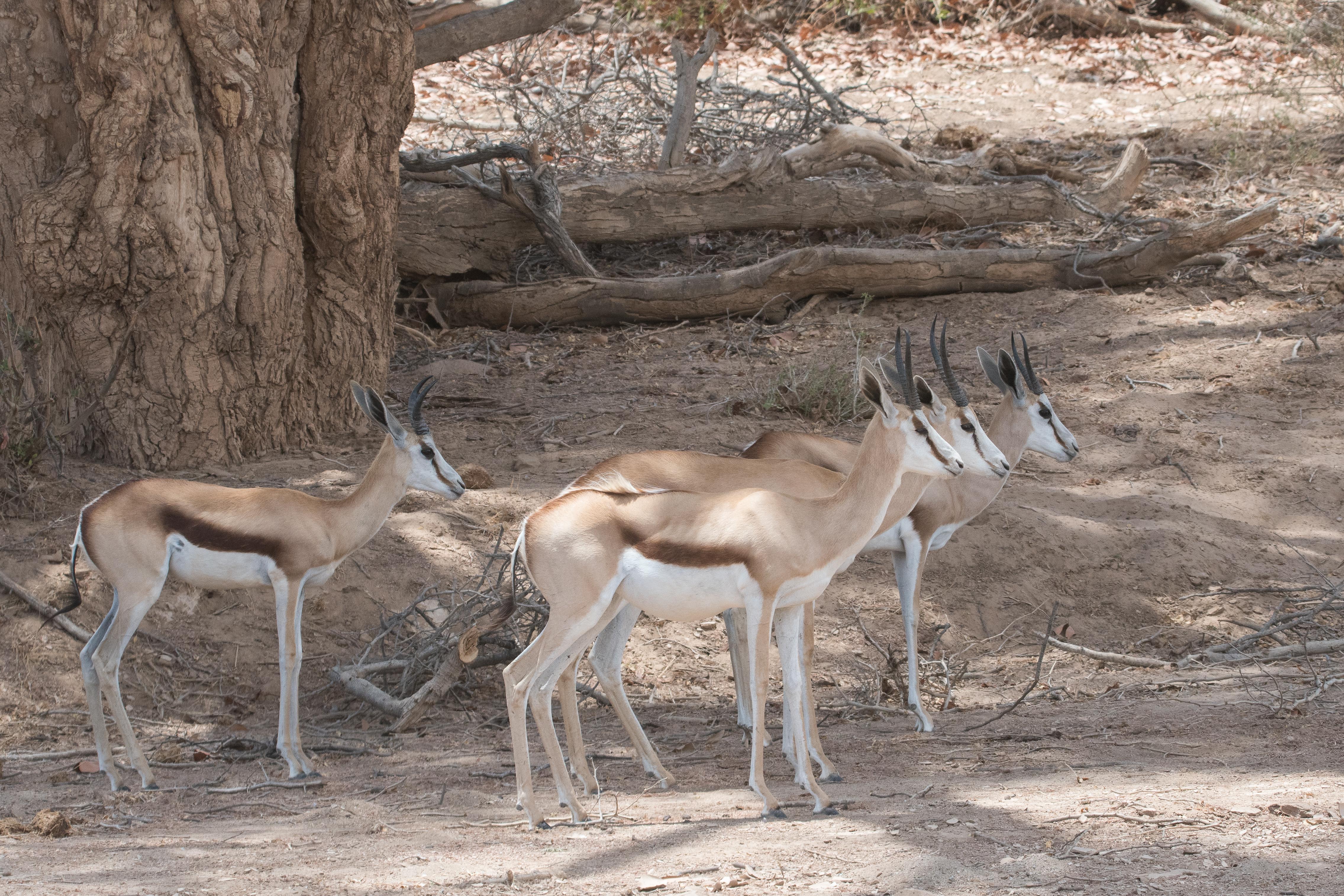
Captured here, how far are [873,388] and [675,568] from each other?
1.20 m

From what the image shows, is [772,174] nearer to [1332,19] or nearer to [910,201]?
[910,201]

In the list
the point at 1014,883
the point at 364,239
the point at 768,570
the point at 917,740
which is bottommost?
the point at 917,740

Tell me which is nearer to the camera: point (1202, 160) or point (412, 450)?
point (412, 450)

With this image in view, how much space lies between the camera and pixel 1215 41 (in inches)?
666

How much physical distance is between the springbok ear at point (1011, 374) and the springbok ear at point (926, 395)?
1.69m

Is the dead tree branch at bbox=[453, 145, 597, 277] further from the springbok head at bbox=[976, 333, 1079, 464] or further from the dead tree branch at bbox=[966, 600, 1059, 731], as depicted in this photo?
the dead tree branch at bbox=[966, 600, 1059, 731]

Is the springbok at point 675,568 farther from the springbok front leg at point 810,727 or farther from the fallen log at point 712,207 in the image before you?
the fallen log at point 712,207

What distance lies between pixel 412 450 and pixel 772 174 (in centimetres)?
625

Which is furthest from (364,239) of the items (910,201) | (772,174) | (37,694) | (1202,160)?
(1202,160)

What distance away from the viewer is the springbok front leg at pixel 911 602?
608 cm

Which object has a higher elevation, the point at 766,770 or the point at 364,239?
the point at 364,239

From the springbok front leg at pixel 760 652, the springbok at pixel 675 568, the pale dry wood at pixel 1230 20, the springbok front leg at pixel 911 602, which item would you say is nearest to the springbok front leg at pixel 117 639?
the springbok at pixel 675 568

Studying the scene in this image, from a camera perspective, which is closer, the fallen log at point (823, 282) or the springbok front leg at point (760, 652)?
the springbok front leg at point (760, 652)

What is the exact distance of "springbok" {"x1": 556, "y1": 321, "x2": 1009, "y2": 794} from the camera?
5129mm
